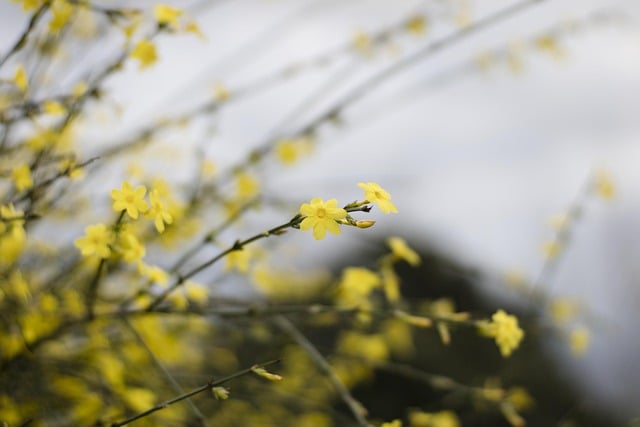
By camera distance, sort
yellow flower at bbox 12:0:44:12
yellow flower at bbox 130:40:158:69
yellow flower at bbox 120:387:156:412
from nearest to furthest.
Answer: yellow flower at bbox 12:0:44:12 → yellow flower at bbox 130:40:158:69 → yellow flower at bbox 120:387:156:412

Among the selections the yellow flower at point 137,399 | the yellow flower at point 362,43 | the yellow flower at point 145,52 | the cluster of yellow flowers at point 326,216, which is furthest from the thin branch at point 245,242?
the yellow flower at point 362,43

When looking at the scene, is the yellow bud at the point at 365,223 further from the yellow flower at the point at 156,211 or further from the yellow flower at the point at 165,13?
the yellow flower at the point at 165,13

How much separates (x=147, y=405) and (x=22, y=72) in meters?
0.96

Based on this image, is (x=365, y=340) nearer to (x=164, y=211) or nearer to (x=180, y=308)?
(x=180, y=308)

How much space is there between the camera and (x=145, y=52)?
1501 millimetres

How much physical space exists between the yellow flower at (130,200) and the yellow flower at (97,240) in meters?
0.10

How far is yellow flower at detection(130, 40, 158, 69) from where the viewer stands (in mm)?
1496

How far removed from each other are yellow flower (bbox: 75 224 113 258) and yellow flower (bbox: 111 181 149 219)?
10 cm

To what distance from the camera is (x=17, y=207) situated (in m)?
1.57

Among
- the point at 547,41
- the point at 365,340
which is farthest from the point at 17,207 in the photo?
the point at 547,41

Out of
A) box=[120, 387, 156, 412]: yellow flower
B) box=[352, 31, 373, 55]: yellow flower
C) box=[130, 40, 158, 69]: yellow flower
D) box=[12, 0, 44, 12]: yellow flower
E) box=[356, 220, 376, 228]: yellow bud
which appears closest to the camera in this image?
box=[356, 220, 376, 228]: yellow bud

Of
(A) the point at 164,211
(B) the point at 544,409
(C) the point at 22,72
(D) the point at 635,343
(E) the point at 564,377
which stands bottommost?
(A) the point at 164,211

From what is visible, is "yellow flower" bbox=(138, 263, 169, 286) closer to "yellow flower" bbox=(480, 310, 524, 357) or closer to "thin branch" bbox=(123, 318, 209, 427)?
"thin branch" bbox=(123, 318, 209, 427)

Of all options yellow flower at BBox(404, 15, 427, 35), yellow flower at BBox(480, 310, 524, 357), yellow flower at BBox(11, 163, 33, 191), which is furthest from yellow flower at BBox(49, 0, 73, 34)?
yellow flower at BBox(404, 15, 427, 35)
